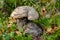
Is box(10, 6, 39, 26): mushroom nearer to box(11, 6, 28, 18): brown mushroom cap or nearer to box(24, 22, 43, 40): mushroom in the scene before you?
box(11, 6, 28, 18): brown mushroom cap

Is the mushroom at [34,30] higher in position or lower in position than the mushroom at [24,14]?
lower

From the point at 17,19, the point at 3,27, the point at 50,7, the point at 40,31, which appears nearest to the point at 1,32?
the point at 3,27

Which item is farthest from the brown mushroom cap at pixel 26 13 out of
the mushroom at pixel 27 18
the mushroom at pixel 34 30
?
the mushroom at pixel 34 30

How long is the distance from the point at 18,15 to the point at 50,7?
34.8 inches

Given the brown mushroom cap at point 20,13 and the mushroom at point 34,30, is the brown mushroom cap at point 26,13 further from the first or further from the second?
the mushroom at point 34,30

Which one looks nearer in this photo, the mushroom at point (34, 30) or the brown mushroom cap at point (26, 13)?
the mushroom at point (34, 30)

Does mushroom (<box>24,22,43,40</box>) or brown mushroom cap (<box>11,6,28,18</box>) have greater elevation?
brown mushroom cap (<box>11,6,28,18</box>)

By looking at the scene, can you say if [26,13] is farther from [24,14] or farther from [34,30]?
[34,30]

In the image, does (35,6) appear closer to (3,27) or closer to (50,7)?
(50,7)

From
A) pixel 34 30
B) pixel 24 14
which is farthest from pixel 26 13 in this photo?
pixel 34 30

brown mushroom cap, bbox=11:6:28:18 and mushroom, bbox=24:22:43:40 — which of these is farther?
brown mushroom cap, bbox=11:6:28:18

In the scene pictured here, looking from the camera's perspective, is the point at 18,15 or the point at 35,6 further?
the point at 35,6

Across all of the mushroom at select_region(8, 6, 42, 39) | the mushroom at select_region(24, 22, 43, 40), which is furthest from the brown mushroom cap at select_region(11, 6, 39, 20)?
the mushroom at select_region(24, 22, 43, 40)

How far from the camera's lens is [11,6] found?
5109 mm
